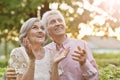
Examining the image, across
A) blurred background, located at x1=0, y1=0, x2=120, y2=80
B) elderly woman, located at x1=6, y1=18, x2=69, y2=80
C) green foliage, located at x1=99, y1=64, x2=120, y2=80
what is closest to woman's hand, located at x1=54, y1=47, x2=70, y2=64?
elderly woman, located at x1=6, y1=18, x2=69, y2=80

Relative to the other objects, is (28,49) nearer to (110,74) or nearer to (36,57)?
(36,57)

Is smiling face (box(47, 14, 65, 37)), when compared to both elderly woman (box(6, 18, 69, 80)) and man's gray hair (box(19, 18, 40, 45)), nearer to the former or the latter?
elderly woman (box(6, 18, 69, 80))

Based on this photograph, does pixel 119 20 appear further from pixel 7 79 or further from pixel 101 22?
pixel 7 79

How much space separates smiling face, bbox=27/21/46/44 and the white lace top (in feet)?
0.52

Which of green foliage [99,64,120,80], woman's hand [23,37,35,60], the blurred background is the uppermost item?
the blurred background

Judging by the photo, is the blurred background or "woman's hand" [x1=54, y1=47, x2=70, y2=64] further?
the blurred background

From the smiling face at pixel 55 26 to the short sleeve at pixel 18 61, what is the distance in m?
0.34

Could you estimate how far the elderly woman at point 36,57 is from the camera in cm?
361

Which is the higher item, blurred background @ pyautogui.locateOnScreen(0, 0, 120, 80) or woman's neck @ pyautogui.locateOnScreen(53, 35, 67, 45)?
blurred background @ pyautogui.locateOnScreen(0, 0, 120, 80)

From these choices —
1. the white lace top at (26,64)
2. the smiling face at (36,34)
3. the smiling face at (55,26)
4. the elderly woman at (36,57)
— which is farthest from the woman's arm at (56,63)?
the smiling face at (55,26)

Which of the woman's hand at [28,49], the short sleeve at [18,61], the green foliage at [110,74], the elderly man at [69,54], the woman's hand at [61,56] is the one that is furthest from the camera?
the green foliage at [110,74]

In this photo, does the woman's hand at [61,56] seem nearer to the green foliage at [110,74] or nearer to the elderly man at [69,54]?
the elderly man at [69,54]

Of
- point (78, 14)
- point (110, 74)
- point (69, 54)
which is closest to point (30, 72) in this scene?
point (69, 54)

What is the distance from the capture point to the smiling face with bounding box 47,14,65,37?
389 cm
